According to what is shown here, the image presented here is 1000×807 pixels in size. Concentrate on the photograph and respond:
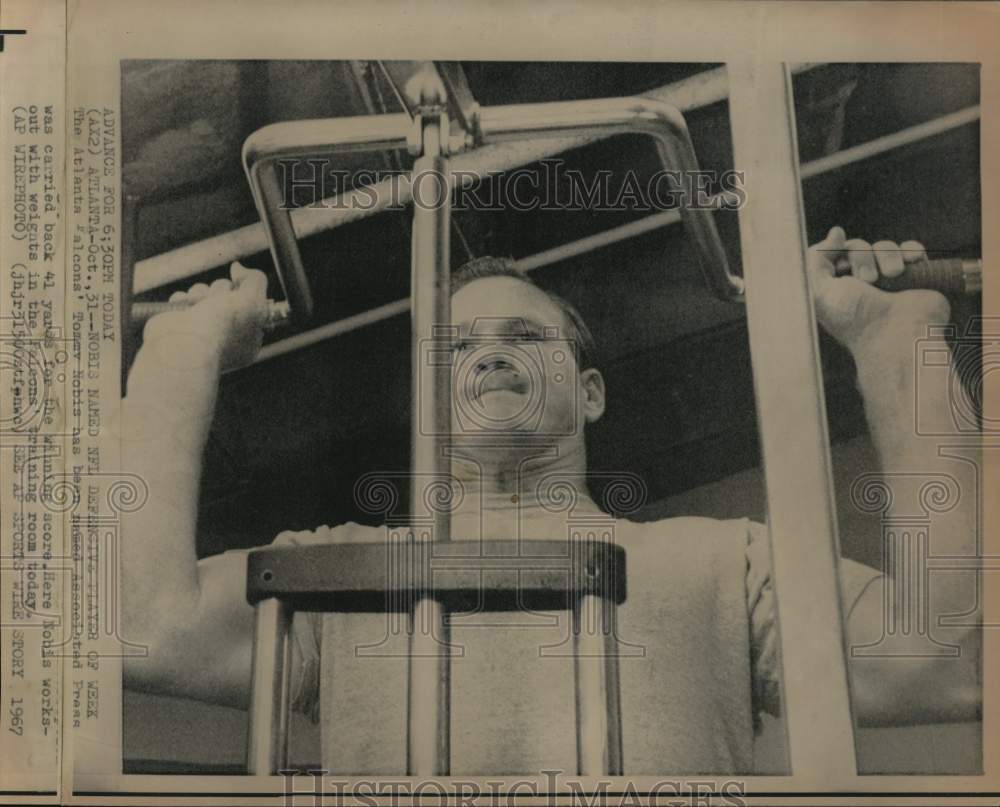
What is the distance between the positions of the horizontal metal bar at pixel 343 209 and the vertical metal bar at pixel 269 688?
0.30m

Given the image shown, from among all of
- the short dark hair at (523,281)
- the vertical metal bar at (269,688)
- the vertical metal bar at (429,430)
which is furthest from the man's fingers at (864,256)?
the vertical metal bar at (269,688)

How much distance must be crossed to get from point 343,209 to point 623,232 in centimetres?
25

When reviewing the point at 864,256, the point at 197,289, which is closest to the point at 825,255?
the point at 864,256

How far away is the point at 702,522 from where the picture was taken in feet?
3.48

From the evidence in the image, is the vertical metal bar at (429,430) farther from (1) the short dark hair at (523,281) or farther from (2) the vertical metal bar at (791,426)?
(2) the vertical metal bar at (791,426)

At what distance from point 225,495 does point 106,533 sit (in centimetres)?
11

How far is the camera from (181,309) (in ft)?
3.51

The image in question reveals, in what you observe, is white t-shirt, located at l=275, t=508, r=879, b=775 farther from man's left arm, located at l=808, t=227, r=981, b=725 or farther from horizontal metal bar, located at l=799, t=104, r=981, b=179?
horizontal metal bar, located at l=799, t=104, r=981, b=179

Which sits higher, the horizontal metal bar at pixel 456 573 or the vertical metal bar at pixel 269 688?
the horizontal metal bar at pixel 456 573

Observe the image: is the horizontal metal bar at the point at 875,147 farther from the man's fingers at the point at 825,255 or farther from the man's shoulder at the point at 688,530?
the man's shoulder at the point at 688,530

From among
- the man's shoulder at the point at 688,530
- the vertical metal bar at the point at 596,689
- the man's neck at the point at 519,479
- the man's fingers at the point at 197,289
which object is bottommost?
the vertical metal bar at the point at 596,689

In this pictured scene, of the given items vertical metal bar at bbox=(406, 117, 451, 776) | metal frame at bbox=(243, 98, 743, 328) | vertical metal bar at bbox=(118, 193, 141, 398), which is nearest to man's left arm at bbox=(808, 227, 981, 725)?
metal frame at bbox=(243, 98, 743, 328)

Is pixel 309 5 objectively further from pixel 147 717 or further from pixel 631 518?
pixel 147 717

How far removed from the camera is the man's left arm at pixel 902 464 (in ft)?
3.49
